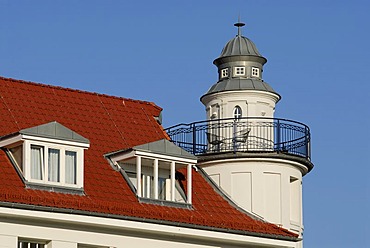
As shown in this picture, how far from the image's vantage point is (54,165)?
48.4 meters

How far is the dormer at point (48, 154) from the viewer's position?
47781 mm

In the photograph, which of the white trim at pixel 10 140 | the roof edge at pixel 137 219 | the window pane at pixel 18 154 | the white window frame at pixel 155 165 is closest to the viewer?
the roof edge at pixel 137 219

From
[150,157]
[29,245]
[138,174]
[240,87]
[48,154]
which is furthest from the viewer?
[240,87]

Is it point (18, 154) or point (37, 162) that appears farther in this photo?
point (18, 154)

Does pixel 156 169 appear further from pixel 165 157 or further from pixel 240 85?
pixel 240 85

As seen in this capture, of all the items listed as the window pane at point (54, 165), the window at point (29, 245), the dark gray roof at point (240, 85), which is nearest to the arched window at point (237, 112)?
the dark gray roof at point (240, 85)

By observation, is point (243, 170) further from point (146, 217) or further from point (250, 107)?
point (146, 217)

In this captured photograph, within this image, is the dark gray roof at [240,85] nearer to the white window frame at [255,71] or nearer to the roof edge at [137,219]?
the white window frame at [255,71]

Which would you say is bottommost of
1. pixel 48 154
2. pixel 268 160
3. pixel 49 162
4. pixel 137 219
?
pixel 137 219

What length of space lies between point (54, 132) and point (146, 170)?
4.79m

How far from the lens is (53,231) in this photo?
153ft

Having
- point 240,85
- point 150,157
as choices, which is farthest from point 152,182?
point 240,85

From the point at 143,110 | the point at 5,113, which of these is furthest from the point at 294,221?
the point at 5,113

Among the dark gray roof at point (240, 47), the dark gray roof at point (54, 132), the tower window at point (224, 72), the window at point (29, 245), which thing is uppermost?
the dark gray roof at point (240, 47)
